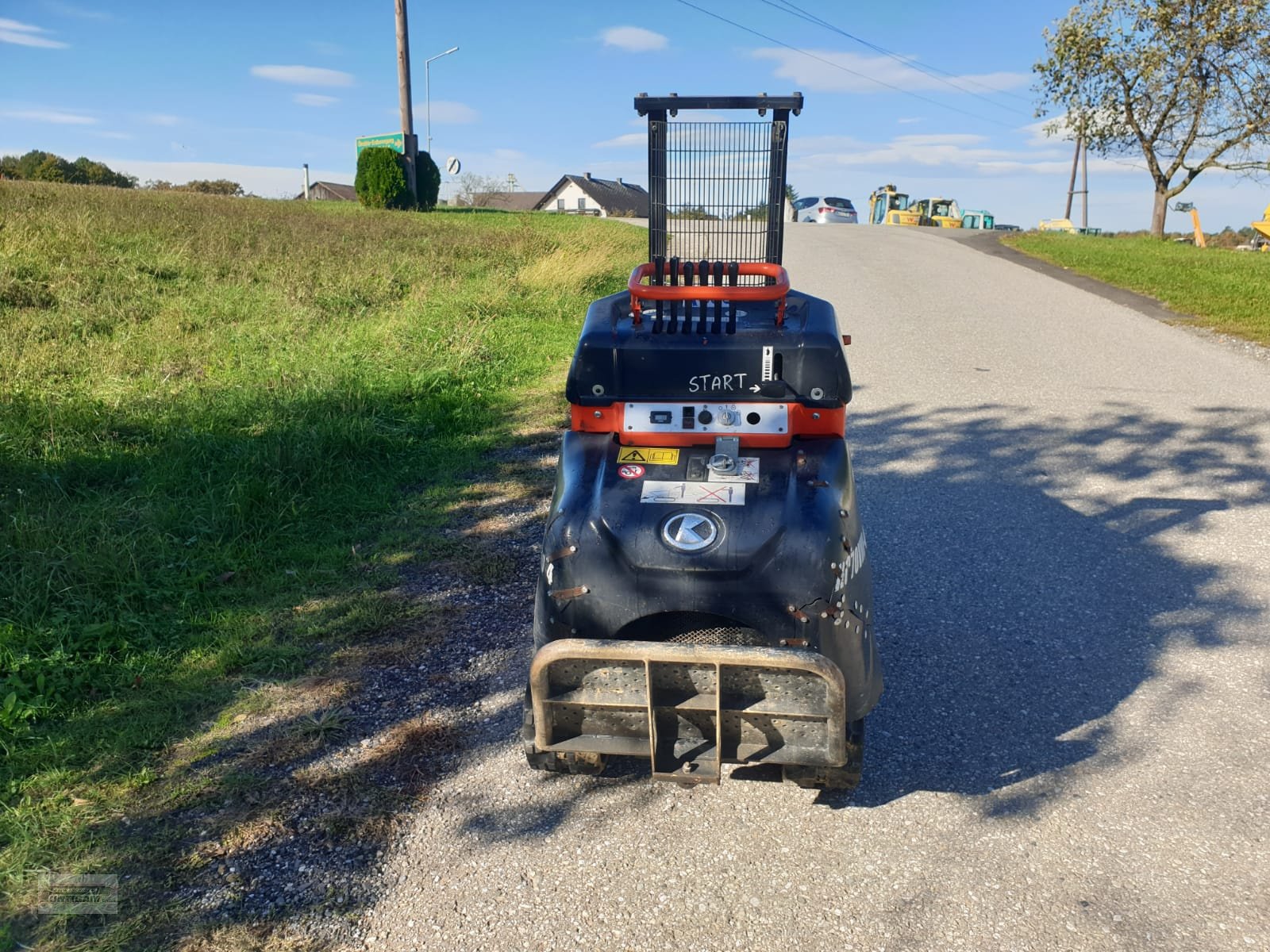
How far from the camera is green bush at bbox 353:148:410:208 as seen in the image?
2855cm

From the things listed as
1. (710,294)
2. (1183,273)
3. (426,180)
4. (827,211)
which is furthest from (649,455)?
(827,211)

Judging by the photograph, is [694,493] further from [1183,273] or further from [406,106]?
[406,106]

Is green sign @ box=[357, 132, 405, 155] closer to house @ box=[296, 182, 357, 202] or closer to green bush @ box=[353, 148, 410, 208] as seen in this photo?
green bush @ box=[353, 148, 410, 208]

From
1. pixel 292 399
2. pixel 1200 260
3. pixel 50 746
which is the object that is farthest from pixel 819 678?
pixel 1200 260

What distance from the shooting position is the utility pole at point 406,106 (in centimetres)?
2561

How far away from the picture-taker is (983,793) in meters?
3.09

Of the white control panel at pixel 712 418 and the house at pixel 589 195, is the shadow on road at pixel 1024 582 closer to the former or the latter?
the white control panel at pixel 712 418

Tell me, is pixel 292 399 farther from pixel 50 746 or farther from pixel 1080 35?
pixel 1080 35

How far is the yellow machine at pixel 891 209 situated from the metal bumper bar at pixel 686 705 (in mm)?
42873

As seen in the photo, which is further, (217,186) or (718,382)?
(217,186)

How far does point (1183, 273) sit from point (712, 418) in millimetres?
16767

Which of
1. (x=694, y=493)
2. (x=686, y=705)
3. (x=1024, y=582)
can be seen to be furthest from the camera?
(x=1024, y=582)

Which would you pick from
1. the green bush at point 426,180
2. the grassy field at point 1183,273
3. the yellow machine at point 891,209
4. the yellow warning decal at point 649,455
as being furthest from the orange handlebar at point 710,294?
the yellow machine at point 891,209

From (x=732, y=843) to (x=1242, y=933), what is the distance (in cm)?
134
